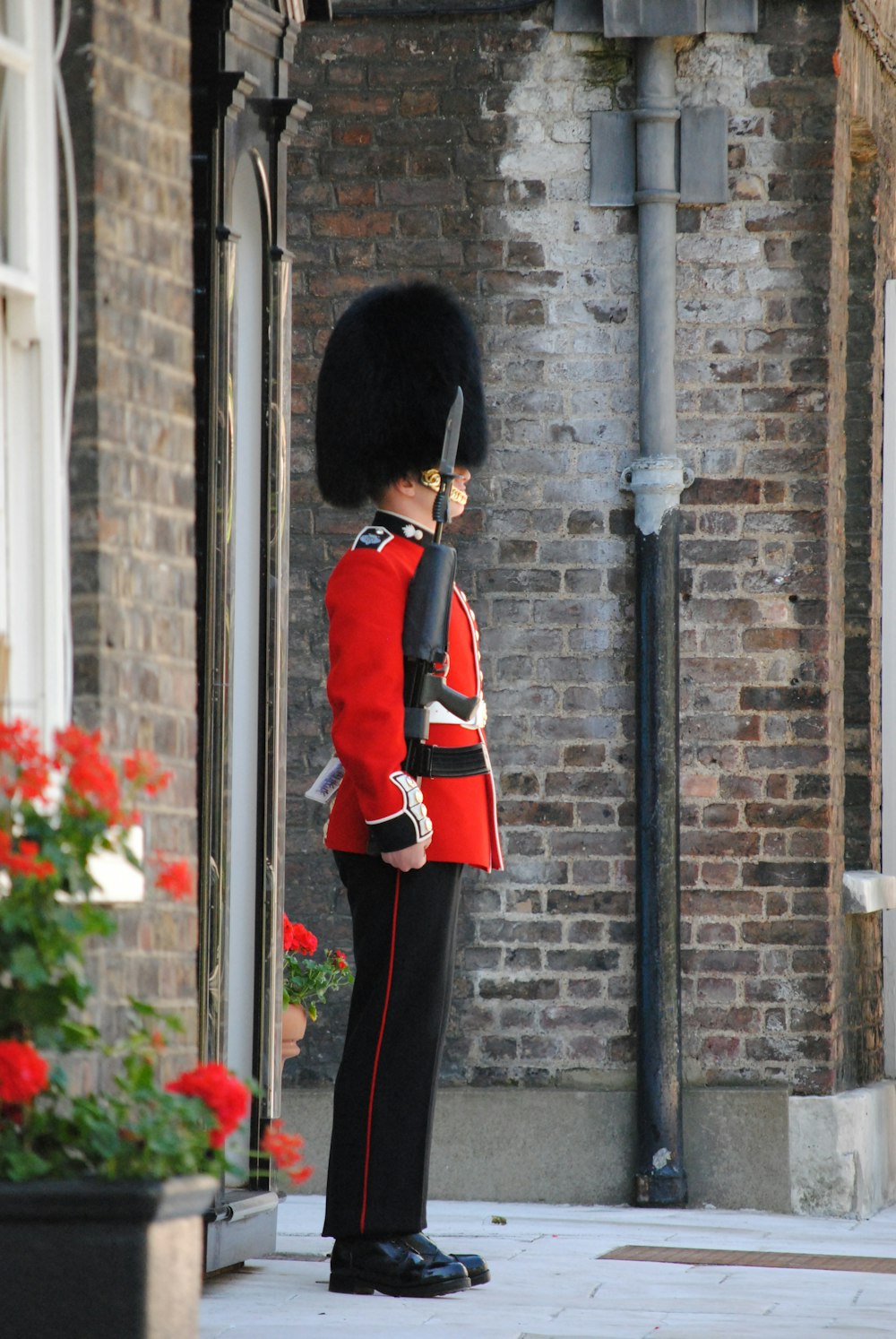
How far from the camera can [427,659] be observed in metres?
4.64

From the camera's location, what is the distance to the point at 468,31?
6.71m

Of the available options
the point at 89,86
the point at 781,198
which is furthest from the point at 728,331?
the point at 89,86

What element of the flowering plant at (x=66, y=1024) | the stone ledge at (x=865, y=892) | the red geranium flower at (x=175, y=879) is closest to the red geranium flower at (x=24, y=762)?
the flowering plant at (x=66, y=1024)

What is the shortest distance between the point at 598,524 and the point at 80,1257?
4.06 metres

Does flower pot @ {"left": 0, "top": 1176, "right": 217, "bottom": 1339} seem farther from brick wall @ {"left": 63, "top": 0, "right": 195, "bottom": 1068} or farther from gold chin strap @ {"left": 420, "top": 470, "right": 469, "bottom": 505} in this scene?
gold chin strap @ {"left": 420, "top": 470, "right": 469, "bottom": 505}

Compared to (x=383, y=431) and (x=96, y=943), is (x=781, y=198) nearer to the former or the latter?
(x=383, y=431)

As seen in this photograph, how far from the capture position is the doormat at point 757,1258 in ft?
17.8

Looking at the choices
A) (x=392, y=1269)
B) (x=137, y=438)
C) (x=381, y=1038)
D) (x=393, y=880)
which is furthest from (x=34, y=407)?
(x=392, y=1269)

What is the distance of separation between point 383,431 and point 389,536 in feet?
0.94

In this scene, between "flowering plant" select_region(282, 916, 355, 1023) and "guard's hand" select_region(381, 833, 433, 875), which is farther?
"flowering plant" select_region(282, 916, 355, 1023)

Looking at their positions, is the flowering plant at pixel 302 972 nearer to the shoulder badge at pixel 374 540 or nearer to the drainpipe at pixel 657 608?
the drainpipe at pixel 657 608

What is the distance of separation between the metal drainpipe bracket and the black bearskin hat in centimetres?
146

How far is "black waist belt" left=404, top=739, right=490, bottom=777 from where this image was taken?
15.4 ft

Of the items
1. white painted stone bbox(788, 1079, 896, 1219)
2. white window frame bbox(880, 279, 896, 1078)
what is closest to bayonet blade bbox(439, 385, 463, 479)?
white painted stone bbox(788, 1079, 896, 1219)
